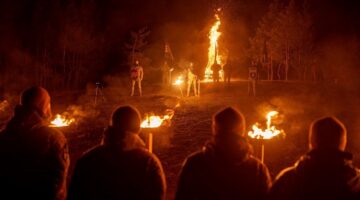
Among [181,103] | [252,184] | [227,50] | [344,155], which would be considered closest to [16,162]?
[252,184]

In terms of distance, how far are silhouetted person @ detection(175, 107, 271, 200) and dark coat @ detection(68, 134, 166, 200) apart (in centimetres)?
33

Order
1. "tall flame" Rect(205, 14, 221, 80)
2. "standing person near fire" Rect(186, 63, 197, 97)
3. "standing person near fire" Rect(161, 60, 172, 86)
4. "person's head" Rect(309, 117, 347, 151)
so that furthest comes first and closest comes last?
"tall flame" Rect(205, 14, 221, 80)
"standing person near fire" Rect(161, 60, 172, 86)
"standing person near fire" Rect(186, 63, 197, 97)
"person's head" Rect(309, 117, 347, 151)

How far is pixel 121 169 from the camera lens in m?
3.79

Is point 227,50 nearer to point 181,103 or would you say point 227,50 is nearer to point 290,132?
point 181,103

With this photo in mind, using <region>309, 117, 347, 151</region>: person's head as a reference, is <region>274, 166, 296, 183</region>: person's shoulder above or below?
below

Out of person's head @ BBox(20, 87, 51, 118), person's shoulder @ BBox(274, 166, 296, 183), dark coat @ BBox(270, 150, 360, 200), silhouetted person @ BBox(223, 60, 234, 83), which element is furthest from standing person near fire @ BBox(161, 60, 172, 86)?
dark coat @ BBox(270, 150, 360, 200)

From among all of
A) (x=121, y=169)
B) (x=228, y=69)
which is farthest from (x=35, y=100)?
(x=228, y=69)

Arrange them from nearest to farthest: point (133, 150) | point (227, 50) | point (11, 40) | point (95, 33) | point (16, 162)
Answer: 1. point (133, 150)
2. point (16, 162)
3. point (11, 40)
4. point (95, 33)
5. point (227, 50)

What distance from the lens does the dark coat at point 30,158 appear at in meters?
4.16

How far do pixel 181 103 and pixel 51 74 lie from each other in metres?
14.8

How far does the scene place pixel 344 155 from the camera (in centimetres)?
339

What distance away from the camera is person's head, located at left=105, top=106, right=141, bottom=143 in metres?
3.78

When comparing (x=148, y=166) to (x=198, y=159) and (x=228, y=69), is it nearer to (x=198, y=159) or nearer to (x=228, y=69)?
(x=198, y=159)

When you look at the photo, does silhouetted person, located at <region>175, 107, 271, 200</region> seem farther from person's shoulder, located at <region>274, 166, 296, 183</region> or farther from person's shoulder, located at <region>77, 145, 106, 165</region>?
person's shoulder, located at <region>77, 145, 106, 165</region>
